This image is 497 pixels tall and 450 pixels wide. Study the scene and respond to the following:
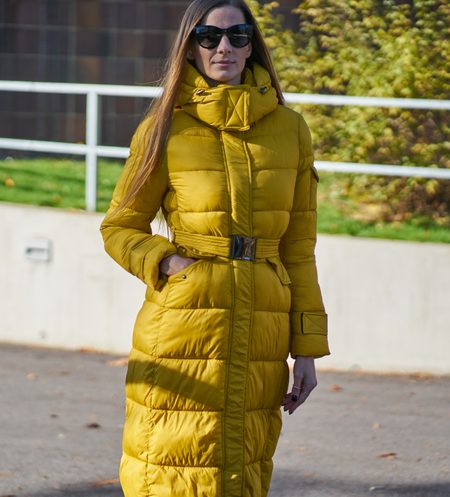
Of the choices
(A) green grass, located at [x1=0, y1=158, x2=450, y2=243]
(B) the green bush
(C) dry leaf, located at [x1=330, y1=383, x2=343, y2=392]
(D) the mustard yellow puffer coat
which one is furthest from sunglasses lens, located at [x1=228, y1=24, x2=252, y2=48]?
(B) the green bush

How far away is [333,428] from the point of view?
7039 millimetres

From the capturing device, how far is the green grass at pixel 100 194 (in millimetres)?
8883

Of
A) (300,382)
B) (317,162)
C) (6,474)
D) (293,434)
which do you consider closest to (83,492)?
(6,474)

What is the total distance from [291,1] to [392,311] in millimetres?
3314

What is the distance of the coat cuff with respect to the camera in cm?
422

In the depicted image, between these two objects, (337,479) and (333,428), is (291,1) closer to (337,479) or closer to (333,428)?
(333,428)

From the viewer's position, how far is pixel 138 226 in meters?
4.26

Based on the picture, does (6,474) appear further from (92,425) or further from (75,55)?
(75,55)

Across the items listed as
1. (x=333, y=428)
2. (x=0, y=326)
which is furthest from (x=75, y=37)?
(x=333, y=428)

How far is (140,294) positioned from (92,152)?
1207 mm

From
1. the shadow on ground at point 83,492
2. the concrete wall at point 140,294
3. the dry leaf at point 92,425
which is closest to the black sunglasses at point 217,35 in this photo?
the shadow on ground at point 83,492

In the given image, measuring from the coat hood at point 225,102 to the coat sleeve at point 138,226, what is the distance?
17 cm

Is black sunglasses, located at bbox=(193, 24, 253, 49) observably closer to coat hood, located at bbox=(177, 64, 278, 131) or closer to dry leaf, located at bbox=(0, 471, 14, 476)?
coat hood, located at bbox=(177, 64, 278, 131)

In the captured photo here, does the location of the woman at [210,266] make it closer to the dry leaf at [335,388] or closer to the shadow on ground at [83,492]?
the shadow on ground at [83,492]
